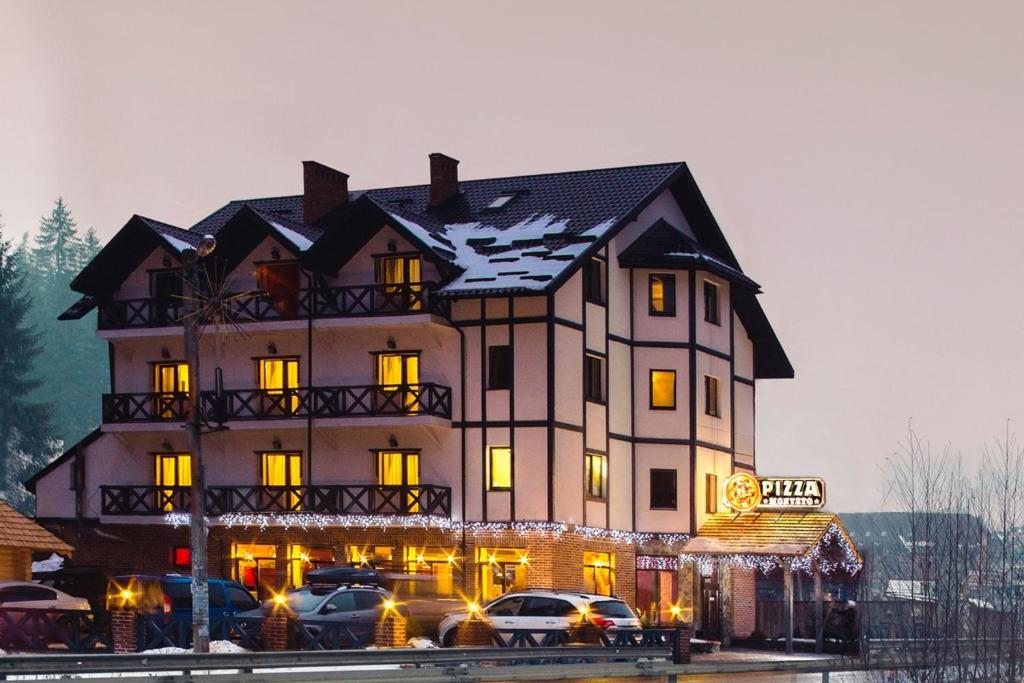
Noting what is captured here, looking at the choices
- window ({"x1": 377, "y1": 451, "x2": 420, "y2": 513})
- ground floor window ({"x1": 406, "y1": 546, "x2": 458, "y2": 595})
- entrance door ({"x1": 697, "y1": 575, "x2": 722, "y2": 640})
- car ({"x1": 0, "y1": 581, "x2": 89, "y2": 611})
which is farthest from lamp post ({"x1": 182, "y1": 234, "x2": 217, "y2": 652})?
entrance door ({"x1": 697, "y1": 575, "x2": 722, "y2": 640})

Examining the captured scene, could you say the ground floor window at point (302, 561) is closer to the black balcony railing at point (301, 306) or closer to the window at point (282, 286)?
the black balcony railing at point (301, 306)

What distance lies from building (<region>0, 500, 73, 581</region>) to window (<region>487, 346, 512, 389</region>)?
13048mm

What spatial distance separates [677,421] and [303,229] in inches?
519

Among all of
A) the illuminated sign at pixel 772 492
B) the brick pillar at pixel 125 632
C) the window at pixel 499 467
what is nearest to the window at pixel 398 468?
the window at pixel 499 467

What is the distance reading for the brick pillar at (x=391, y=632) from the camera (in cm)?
3953

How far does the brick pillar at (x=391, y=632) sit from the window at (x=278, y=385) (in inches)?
Answer: 688

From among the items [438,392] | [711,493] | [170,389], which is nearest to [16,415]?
[170,389]

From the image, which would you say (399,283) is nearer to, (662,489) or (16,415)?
(662,489)

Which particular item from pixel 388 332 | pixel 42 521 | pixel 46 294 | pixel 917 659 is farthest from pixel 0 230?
pixel 917 659

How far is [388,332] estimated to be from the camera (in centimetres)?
5659

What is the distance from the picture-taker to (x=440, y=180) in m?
62.8

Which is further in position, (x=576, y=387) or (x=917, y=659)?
(x=576, y=387)

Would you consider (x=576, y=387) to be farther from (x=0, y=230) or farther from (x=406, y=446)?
(x=0, y=230)

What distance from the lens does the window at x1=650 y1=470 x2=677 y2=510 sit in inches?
2277
